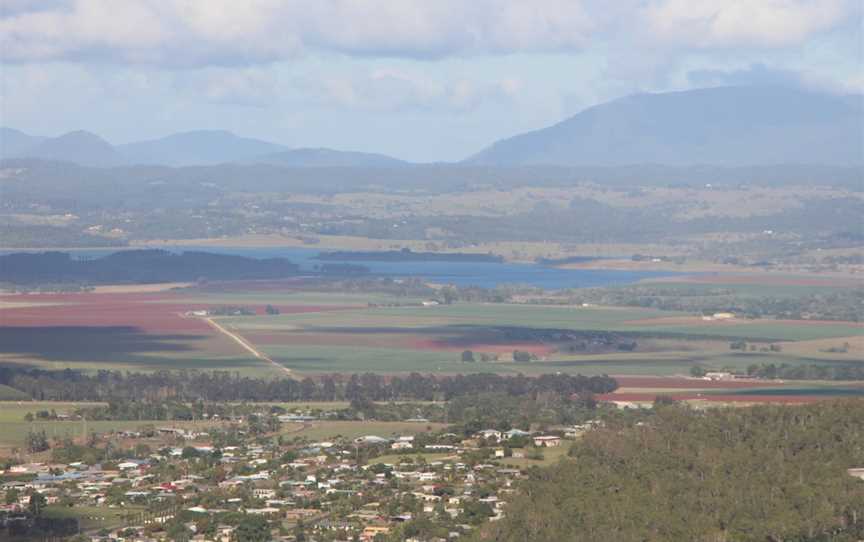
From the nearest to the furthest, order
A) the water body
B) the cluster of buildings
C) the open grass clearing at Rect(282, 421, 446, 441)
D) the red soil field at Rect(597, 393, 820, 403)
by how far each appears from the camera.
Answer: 1. the cluster of buildings
2. the open grass clearing at Rect(282, 421, 446, 441)
3. the red soil field at Rect(597, 393, 820, 403)
4. the water body

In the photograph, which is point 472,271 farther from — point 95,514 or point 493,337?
point 95,514

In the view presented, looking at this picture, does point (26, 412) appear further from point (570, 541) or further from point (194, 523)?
point (570, 541)

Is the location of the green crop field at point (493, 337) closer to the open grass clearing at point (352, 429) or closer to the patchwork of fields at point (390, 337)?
the patchwork of fields at point (390, 337)

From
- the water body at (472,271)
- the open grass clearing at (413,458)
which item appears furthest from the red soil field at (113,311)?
the open grass clearing at (413,458)

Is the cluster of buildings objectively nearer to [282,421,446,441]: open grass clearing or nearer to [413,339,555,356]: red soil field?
[282,421,446,441]: open grass clearing

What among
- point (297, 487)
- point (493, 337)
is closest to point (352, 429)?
point (297, 487)

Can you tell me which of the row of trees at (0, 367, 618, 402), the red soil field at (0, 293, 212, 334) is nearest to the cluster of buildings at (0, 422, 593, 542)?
the row of trees at (0, 367, 618, 402)

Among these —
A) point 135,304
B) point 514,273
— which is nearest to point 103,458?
point 135,304
